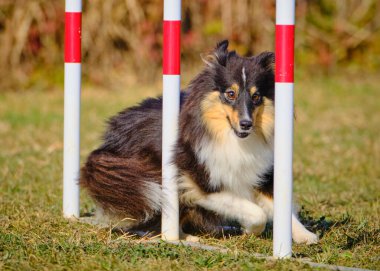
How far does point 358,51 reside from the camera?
1334 cm

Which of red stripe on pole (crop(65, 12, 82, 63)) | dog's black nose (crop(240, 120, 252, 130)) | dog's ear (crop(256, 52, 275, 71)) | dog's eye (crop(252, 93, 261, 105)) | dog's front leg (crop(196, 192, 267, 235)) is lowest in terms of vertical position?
dog's front leg (crop(196, 192, 267, 235))

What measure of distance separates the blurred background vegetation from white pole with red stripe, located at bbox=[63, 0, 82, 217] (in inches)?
298

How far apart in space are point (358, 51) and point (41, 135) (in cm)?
693

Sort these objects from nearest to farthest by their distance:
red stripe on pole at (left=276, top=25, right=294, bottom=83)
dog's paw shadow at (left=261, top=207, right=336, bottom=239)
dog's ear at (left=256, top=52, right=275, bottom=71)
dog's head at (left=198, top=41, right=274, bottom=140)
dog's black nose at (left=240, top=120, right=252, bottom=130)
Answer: red stripe on pole at (left=276, top=25, right=294, bottom=83) → dog's black nose at (left=240, top=120, right=252, bottom=130) → dog's head at (left=198, top=41, right=274, bottom=140) → dog's ear at (left=256, top=52, right=275, bottom=71) → dog's paw shadow at (left=261, top=207, right=336, bottom=239)

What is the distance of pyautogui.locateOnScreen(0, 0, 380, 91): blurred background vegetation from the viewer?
487 inches

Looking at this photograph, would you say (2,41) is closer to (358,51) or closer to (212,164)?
(358,51)

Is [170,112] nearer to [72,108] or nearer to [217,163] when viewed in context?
[217,163]

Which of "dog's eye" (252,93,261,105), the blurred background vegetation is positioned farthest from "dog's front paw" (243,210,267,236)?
the blurred background vegetation

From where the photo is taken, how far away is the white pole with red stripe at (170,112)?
4.31m

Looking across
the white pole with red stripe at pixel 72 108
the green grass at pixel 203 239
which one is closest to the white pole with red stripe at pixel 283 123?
the green grass at pixel 203 239

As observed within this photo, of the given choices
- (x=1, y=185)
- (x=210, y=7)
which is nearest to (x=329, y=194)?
(x=1, y=185)

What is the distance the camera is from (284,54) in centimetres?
376

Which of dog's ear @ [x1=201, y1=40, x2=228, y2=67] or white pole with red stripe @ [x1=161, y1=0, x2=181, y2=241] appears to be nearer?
white pole with red stripe @ [x1=161, y1=0, x2=181, y2=241]

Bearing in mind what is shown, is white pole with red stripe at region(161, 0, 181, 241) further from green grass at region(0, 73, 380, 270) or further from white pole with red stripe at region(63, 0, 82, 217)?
white pole with red stripe at region(63, 0, 82, 217)
